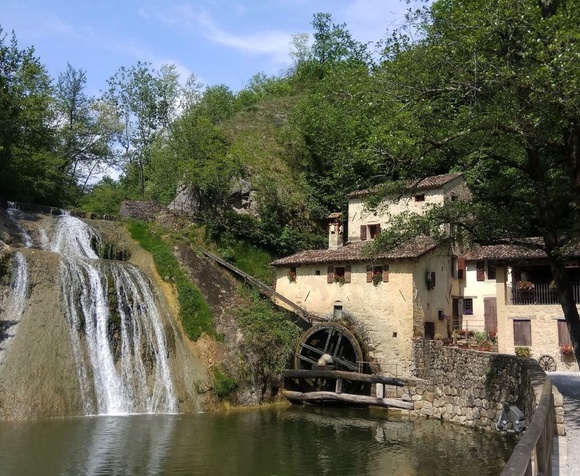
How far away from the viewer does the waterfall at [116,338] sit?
1997 cm

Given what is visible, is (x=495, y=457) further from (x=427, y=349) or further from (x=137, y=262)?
(x=137, y=262)

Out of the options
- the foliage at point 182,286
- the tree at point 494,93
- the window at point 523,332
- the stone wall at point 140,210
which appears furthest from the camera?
the stone wall at point 140,210

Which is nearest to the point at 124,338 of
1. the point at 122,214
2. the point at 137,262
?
the point at 137,262

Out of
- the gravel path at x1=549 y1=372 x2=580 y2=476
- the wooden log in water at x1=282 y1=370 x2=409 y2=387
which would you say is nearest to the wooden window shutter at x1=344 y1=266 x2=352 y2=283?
the wooden log in water at x1=282 y1=370 x2=409 y2=387

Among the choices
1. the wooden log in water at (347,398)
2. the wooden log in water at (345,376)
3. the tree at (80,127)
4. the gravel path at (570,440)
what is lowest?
the wooden log in water at (347,398)

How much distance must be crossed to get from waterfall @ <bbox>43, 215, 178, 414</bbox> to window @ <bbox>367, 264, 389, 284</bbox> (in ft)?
31.7

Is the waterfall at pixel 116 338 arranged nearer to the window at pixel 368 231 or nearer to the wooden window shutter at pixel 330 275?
the wooden window shutter at pixel 330 275

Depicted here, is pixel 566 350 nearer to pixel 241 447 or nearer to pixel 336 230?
pixel 336 230

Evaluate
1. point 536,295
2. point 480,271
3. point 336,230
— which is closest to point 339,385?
point 336,230

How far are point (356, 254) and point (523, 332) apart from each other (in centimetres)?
857

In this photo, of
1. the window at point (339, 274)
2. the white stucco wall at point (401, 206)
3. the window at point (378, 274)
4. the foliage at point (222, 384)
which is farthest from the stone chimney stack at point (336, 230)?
the foliage at point (222, 384)

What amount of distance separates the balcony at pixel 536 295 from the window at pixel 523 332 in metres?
0.99

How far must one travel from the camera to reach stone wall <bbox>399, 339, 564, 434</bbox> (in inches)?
714

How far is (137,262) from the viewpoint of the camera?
27.3 metres
